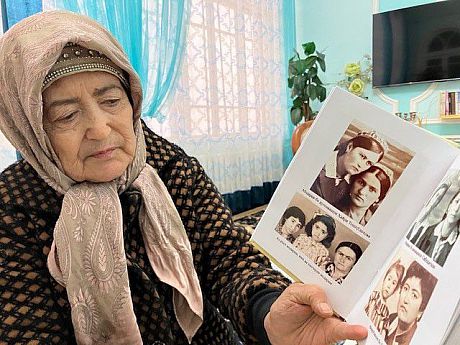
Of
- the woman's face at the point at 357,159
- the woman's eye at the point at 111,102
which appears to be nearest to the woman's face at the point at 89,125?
the woman's eye at the point at 111,102

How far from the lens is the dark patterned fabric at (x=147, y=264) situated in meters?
0.74

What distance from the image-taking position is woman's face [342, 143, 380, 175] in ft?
1.77

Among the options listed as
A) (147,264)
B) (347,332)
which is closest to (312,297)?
(347,332)

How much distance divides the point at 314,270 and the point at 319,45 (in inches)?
156

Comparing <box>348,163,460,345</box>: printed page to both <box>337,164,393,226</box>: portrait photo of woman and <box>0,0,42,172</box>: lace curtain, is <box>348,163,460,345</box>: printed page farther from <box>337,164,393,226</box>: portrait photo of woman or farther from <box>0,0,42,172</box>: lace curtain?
<box>0,0,42,172</box>: lace curtain

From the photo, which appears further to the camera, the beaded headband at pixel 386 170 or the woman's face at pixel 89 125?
the woman's face at pixel 89 125

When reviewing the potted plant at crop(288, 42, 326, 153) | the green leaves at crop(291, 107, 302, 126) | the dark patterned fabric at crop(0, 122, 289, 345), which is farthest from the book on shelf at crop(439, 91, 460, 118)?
the dark patterned fabric at crop(0, 122, 289, 345)

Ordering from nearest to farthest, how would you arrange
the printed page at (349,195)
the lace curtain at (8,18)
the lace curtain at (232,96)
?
the printed page at (349,195)
the lace curtain at (8,18)
the lace curtain at (232,96)

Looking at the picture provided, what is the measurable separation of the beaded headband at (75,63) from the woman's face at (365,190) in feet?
1.69

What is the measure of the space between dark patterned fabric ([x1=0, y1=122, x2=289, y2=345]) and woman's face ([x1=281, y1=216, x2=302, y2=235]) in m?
0.24

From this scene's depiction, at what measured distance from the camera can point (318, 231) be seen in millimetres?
584

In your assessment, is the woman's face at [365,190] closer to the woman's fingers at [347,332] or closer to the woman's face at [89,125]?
the woman's fingers at [347,332]

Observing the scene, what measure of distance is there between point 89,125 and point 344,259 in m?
0.51

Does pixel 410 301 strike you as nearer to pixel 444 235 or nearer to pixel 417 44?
pixel 444 235
